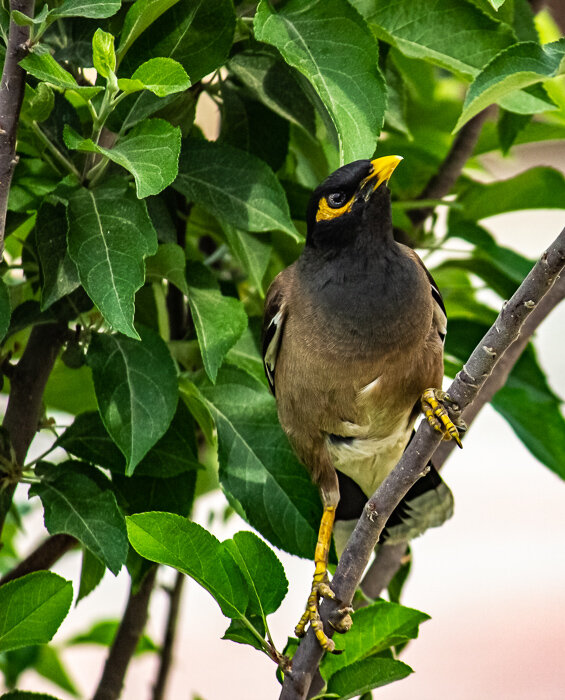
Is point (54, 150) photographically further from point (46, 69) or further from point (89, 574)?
point (89, 574)

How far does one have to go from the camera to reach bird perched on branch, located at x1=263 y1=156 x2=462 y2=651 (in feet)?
5.61

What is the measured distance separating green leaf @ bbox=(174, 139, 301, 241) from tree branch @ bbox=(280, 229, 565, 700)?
40 cm

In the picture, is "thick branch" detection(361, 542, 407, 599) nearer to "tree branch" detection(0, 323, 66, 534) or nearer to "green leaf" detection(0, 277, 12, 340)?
"tree branch" detection(0, 323, 66, 534)

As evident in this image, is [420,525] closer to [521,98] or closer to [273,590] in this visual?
[273,590]

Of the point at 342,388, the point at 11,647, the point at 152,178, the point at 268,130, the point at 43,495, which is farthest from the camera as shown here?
the point at 342,388

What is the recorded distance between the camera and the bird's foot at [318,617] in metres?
1.29

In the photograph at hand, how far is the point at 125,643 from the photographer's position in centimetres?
191

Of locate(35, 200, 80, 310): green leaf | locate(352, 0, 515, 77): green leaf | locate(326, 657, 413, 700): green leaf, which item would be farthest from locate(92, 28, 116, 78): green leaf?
locate(326, 657, 413, 700): green leaf

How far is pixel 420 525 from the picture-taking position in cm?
190

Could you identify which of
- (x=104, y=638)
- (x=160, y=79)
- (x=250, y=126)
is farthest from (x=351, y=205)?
(x=104, y=638)

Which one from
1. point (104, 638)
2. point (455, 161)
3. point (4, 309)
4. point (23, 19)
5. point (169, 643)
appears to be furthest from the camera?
point (104, 638)

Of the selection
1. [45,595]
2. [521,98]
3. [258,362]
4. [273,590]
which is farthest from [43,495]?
[521,98]

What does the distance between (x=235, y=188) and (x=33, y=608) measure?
0.70 meters

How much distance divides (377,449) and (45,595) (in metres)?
0.81
